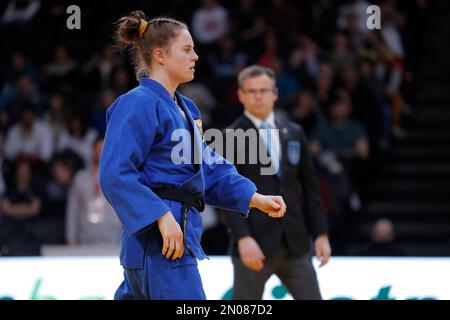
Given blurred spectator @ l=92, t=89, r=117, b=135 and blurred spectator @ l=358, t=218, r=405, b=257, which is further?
blurred spectator @ l=92, t=89, r=117, b=135

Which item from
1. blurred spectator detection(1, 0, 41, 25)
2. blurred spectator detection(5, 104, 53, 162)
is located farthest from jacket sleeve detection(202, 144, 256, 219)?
blurred spectator detection(1, 0, 41, 25)

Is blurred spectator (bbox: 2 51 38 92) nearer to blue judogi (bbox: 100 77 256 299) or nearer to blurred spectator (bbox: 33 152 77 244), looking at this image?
blurred spectator (bbox: 33 152 77 244)

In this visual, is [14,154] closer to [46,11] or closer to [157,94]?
[46,11]

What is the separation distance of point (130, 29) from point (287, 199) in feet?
7.14

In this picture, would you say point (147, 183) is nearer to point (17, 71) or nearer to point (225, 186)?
point (225, 186)

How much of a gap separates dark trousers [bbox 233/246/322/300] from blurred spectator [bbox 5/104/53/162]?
5.35 metres

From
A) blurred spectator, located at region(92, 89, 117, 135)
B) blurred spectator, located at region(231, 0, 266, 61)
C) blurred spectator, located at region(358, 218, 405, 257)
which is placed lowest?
blurred spectator, located at region(358, 218, 405, 257)

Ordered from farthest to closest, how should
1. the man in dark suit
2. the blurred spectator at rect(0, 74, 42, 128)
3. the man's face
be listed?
the blurred spectator at rect(0, 74, 42, 128) → the man's face → the man in dark suit

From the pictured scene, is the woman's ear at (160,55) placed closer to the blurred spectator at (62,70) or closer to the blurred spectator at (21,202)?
the blurred spectator at (21,202)

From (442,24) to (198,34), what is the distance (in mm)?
3222

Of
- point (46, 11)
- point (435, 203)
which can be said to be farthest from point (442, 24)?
point (46, 11)

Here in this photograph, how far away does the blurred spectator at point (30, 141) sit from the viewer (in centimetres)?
1102

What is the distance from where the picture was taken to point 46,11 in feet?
40.9

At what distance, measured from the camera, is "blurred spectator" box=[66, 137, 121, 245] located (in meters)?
9.30
